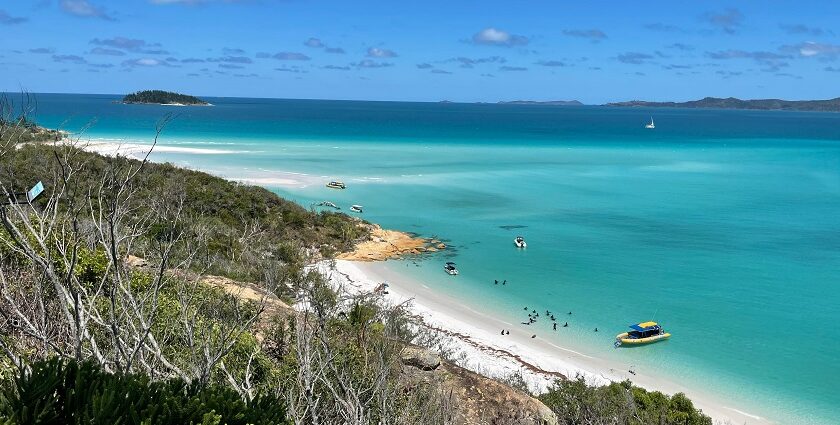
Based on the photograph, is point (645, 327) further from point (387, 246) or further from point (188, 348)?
point (188, 348)

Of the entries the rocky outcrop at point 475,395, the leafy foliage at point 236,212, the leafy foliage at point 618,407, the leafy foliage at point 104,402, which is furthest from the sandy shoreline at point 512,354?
the leafy foliage at point 104,402

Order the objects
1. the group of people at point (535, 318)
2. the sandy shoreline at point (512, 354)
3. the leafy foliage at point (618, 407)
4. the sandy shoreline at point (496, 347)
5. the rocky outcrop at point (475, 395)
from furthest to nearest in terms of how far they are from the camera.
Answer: the group of people at point (535, 318) → the sandy shoreline at point (496, 347) → the sandy shoreline at point (512, 354) → the leafy foliage at point (618, 407) → the rocky outcrop at point (475, 395)

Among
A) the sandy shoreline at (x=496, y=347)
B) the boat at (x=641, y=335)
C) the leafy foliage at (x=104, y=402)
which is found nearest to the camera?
the leafy foliage at (x=104, y=402)

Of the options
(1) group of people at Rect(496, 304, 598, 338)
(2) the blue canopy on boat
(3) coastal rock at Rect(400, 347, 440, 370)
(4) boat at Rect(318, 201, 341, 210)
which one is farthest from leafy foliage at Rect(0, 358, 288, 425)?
(4) boat at Rect(318, 201, 341, 210)

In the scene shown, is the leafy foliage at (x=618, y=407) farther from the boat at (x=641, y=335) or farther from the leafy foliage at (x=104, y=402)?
the leafy foliage at (x=104, y=402)

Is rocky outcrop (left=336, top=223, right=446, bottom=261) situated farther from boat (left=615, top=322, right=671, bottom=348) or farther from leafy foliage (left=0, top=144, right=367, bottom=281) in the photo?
boat (left=615, top=322, right=671, bottom=348)

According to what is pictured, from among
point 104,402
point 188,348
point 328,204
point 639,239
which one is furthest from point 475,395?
point 328,204

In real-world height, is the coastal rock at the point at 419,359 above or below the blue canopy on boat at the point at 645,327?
above
